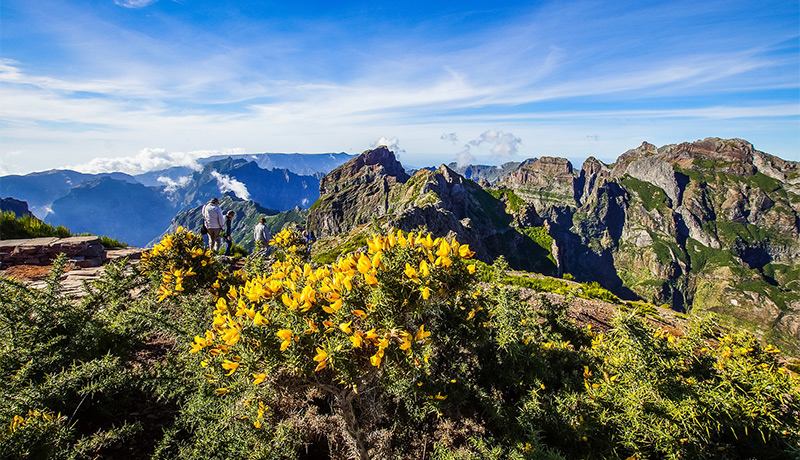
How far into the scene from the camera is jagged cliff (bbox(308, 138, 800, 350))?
112m

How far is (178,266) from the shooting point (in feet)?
21.1

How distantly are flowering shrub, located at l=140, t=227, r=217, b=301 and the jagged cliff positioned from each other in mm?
79252

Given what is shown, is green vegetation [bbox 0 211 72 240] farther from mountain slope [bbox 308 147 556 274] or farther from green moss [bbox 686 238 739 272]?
green moss [bbox 686 238 739 272]

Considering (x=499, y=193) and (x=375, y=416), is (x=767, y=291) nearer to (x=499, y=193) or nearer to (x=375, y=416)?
(x=499, y=193)

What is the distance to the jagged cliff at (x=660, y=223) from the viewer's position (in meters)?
112

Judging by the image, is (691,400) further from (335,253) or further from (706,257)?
(706,257)

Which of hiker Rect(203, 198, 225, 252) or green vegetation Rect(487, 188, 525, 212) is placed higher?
hiker Rect(203, 198, 225, 252)

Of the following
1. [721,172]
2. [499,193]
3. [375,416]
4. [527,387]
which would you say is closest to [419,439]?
[375,416]

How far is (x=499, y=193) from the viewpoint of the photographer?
428ft

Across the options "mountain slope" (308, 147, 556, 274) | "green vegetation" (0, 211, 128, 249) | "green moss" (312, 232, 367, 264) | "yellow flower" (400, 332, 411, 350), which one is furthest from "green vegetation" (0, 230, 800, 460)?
"mountain slope" (308, 147, 556, 274)

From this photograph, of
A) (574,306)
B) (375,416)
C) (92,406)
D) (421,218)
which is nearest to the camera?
(375,416)

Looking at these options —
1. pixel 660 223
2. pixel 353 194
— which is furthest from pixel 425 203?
pixel 660 223

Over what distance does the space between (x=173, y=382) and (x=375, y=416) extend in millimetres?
3148

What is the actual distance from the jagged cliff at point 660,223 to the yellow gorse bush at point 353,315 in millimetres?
81962
